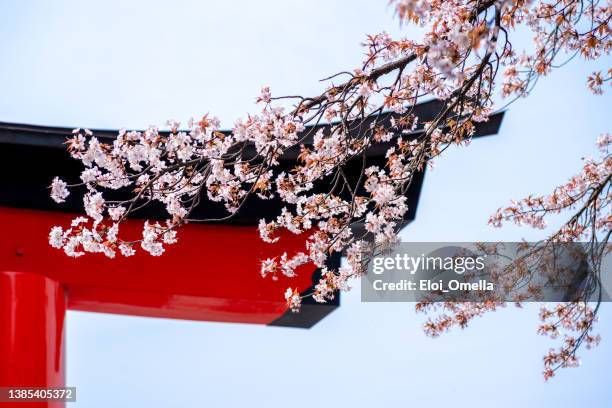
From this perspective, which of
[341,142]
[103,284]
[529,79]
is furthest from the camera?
[103,284]

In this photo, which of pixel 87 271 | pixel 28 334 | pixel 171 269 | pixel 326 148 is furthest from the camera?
pixel 171 269

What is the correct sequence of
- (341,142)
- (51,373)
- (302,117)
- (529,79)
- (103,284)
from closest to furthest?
(302,117) → (341,142) → (529,79) → (51,373) → (103,284)

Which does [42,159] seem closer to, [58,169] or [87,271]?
[58,169]

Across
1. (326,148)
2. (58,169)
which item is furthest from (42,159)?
(326,148)

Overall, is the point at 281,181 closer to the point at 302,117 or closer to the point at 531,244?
the point at 302,117

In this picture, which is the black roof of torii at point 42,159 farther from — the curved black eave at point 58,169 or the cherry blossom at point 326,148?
the cherry blossom at point 326,148

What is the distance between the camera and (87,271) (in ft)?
21.4

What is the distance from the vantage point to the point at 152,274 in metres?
6.63

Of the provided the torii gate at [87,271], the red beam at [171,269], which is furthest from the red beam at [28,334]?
the red beam at [171,269]

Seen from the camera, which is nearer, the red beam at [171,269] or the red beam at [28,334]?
the red beam at [28,334]

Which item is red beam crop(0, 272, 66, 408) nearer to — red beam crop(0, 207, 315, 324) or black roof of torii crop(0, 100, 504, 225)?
red beam crop(0, 207, 315, 324)

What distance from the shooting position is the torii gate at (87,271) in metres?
5.97

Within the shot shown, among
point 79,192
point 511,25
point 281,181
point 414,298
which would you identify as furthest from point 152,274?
point 511,25

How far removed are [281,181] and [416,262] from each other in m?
3.04
